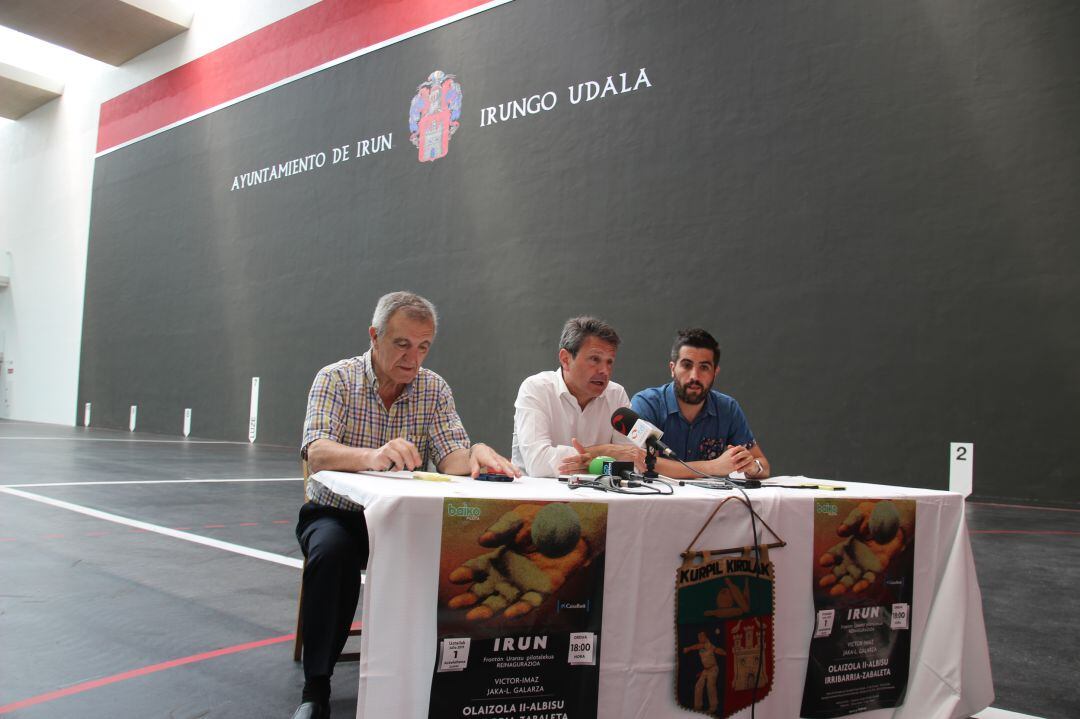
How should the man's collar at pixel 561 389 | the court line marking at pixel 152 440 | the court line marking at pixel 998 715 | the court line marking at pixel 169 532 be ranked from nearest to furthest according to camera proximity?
the court line marking at pixel 998 715 < the man's collar at pixel 561 389 < the court line marking at pixel 169 532 < the court line marking at pixel 152 440

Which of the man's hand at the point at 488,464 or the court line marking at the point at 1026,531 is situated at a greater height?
the man's hand at the point at 488,464

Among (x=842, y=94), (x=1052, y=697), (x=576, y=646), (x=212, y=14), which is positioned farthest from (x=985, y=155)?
(x=212, y=14)

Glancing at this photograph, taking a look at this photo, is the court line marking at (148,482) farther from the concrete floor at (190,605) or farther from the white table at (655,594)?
the white table at (655,594)

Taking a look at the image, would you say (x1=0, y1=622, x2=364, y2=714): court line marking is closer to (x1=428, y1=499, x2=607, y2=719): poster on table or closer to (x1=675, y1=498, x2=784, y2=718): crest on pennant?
(x1=428, y1=499, x2=607, y2=719): poster on table

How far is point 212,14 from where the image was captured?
12016 mm

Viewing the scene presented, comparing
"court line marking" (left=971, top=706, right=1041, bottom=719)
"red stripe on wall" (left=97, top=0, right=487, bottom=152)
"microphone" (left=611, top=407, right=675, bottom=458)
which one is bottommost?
"court line marking" (left=971, top=706, right=1041, bottom=719)

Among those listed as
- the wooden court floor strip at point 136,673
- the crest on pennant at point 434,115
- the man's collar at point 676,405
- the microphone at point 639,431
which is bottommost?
the wooden court floor strip at point 136,673

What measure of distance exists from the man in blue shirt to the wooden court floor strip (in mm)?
1518

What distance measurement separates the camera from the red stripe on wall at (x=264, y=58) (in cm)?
953

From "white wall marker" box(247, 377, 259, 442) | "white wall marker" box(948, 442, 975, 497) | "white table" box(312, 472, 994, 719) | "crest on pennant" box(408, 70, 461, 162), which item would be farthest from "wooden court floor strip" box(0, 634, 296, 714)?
"white wall marker" box(247, 377, 259, 442)

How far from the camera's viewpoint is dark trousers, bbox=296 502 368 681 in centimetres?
163

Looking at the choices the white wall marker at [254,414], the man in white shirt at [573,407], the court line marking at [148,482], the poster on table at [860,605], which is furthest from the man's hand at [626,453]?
the white wall marker at [254,414]

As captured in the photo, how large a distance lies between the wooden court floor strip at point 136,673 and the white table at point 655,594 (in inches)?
31.9

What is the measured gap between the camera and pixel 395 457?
1787 millimetres
